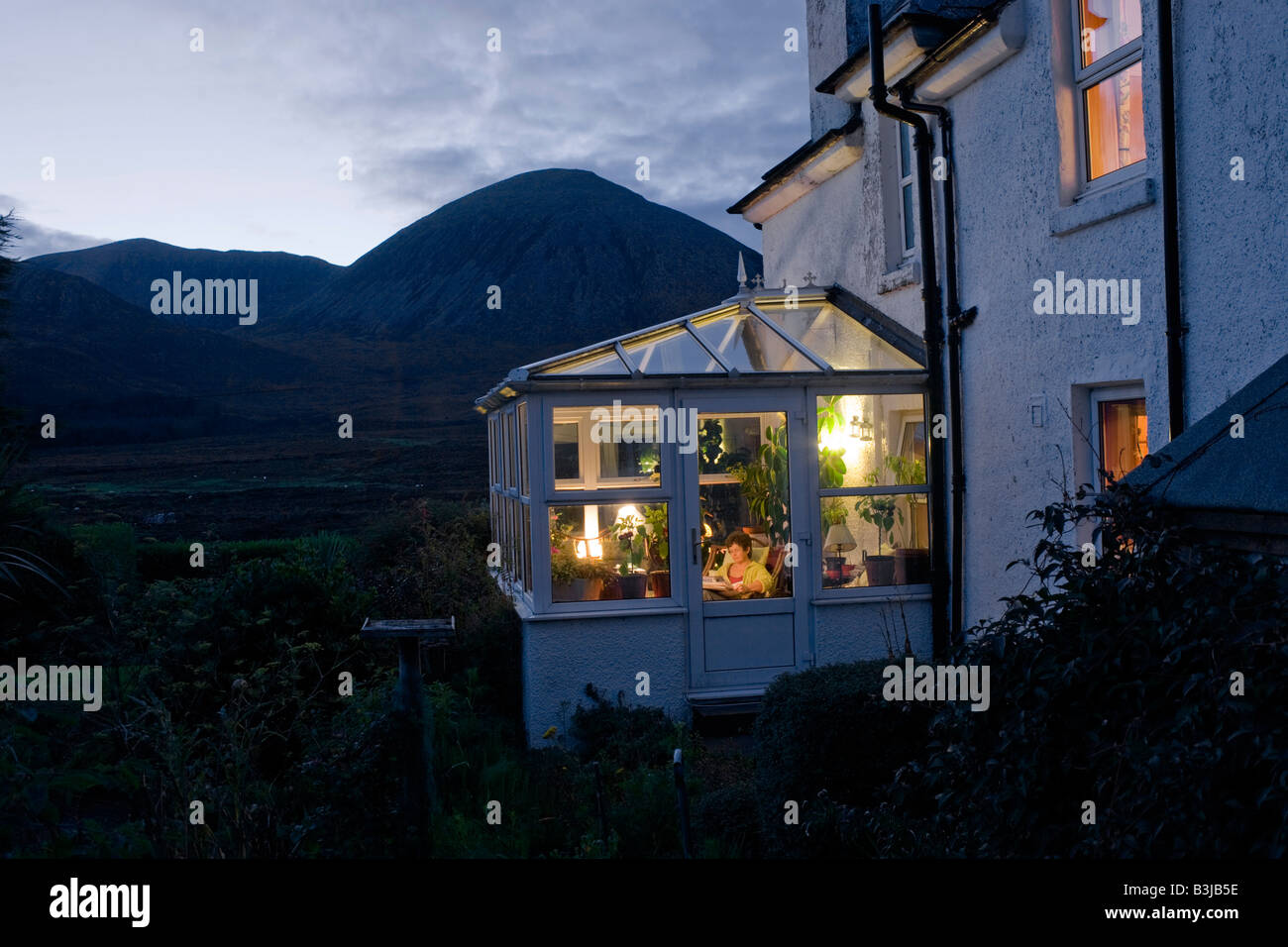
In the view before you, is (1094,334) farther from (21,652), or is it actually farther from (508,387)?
(21,652)

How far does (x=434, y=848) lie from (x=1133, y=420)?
4835mm

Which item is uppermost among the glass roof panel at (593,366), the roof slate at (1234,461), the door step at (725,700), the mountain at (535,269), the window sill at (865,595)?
the mountain at (535,269)

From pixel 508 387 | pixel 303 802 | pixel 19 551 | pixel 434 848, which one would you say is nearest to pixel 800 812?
pixel 434 848

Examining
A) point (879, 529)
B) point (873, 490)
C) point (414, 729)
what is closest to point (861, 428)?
point (873, 490)

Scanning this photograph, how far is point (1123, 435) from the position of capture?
20.4ft

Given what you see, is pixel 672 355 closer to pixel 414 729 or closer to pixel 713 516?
pixel 713 516

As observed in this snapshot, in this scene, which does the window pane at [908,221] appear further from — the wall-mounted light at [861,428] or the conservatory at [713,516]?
the wall-mounted light at [861,428]

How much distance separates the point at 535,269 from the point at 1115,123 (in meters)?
109

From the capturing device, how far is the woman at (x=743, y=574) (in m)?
8.16

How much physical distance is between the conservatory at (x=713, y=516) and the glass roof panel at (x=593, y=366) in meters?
0.02

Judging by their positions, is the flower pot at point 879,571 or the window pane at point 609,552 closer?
the window pane at point 609,552

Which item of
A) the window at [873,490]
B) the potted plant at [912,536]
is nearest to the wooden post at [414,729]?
the window at [873,490]

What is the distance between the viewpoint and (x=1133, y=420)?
6133 millimetres

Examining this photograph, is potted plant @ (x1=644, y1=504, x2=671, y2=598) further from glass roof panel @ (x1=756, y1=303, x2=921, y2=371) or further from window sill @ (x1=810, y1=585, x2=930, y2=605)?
glass roof panel @ (x1=756, y1=303, x2=921, y2=371)
